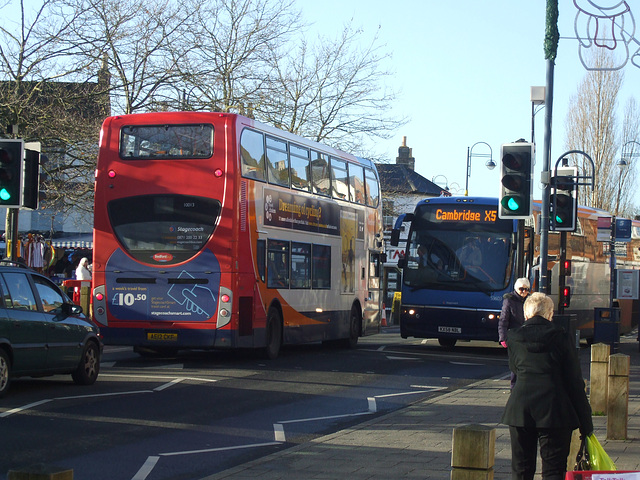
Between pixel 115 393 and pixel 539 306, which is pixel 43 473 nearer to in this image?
pixel 539 306

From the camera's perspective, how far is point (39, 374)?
42.6 ft

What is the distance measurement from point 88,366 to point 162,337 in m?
3.38

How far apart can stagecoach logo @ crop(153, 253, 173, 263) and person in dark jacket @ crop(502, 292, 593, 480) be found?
38.3 ft

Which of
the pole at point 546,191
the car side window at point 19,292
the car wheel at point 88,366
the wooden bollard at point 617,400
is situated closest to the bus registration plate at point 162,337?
the car wheel at point 88,366

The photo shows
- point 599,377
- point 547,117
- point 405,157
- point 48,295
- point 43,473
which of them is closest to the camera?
point 43,473

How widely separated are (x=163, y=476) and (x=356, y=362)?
11498 mm

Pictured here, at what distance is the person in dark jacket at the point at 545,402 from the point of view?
6.12m

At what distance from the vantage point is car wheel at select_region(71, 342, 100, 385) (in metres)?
13.9

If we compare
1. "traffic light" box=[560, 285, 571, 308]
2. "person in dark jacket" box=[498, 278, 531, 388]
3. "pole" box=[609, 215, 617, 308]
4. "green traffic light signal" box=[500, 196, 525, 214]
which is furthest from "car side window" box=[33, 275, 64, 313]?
"pole" box=[609, 215, 617, 308]

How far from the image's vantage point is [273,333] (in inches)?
748

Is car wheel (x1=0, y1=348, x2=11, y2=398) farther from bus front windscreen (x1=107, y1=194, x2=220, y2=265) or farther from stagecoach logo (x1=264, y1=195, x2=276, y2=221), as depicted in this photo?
stagecoach logo (x1=264, y1=195, x2=276, y2=221)

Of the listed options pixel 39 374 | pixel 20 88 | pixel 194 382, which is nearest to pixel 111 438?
pixel 39 374

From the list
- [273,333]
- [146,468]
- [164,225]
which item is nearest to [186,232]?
[164,225]

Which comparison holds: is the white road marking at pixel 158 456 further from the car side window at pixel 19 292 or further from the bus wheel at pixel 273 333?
the bus wheel at pixel 273 333
